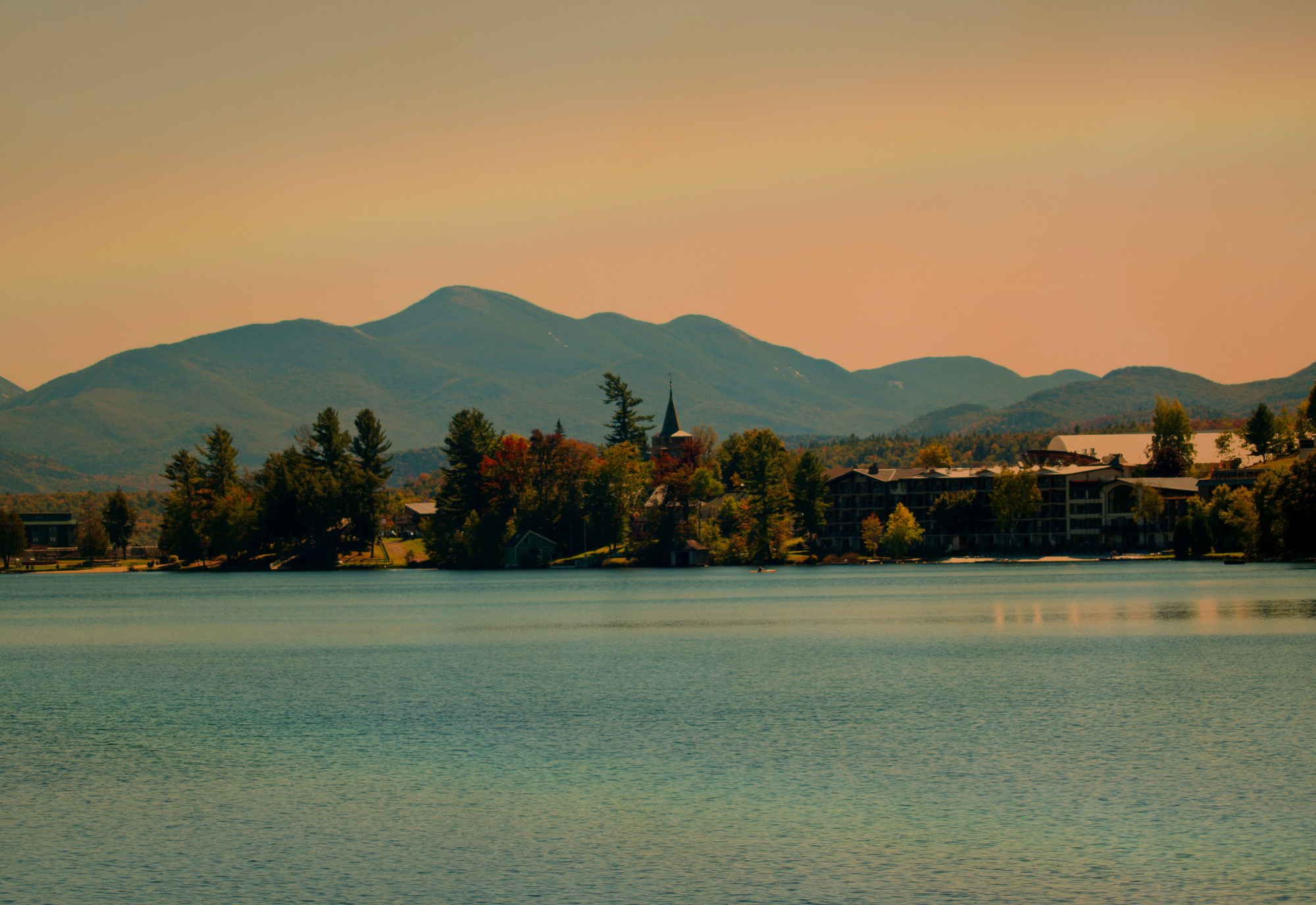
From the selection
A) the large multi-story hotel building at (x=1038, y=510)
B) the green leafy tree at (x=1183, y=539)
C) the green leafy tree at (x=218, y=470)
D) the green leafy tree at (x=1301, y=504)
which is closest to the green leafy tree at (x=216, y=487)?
the green leafy tree at (x=218, y=470)

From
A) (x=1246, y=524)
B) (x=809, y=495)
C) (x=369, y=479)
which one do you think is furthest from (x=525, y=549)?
(x=1246, y=524)

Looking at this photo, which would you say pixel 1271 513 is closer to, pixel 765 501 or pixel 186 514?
pixel 765 501

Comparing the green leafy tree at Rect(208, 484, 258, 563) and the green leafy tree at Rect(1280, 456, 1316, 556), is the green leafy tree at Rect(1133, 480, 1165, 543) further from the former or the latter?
the green leafy tree at Rect(208, 484, 258, 563)

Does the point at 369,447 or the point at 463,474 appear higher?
the point at 369,447

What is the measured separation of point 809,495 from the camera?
172000 mm

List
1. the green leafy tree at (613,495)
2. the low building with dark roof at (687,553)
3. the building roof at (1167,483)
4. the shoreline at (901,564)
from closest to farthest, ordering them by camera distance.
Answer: the shoreline at (901,564)
the green leafy tree at (613,495)
the low building with dark roof at (687,553)
the building roof at (1167,483)

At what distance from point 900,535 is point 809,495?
46.1 feet

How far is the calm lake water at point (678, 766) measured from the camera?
21531mm

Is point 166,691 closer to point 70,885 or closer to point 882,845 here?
point 70,885

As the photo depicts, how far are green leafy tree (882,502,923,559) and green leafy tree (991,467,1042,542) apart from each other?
11.7 m

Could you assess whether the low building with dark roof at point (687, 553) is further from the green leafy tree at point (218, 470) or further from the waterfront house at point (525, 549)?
the green leafy tree at point (218, 470)

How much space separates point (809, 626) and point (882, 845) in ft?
161

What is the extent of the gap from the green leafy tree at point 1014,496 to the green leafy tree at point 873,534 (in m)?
16.8

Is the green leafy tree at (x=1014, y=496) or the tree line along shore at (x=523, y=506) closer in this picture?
the tree line along shore at (x=523, y=506)
